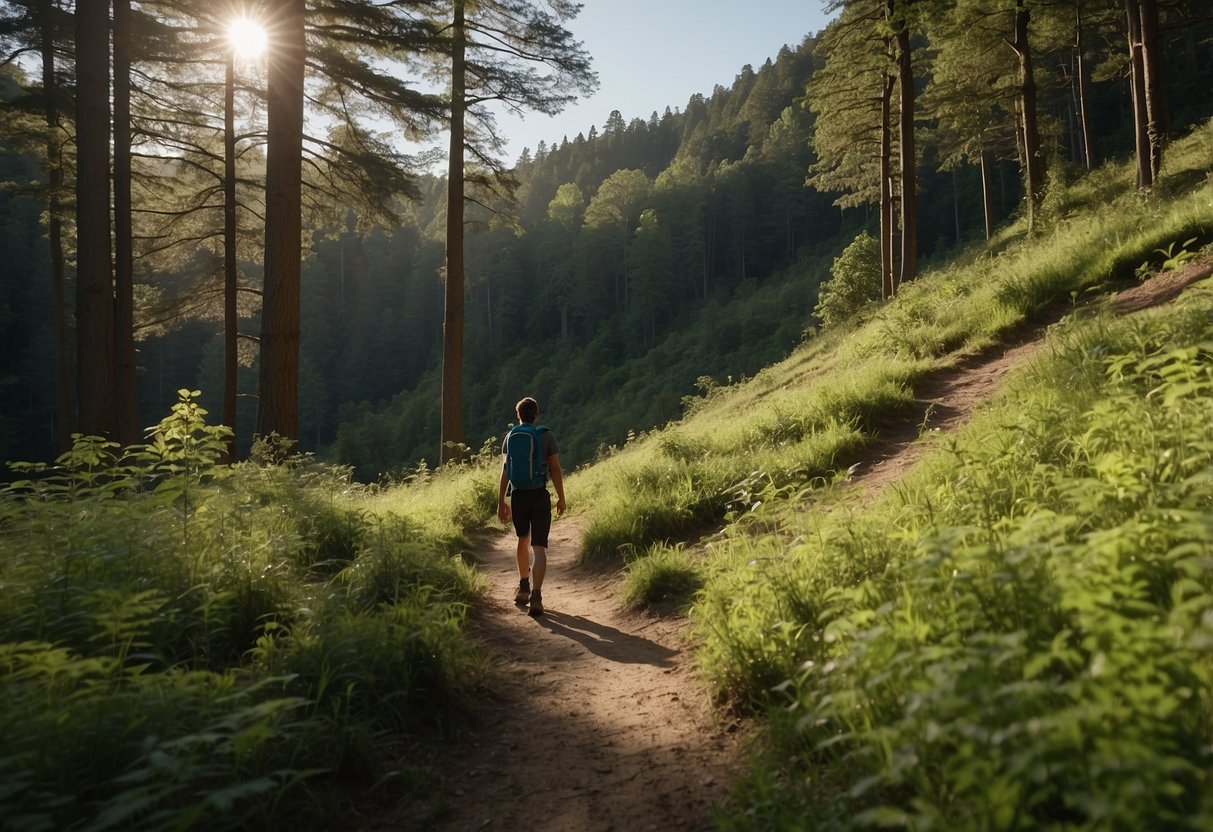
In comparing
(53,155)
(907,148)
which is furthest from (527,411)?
(907,148)

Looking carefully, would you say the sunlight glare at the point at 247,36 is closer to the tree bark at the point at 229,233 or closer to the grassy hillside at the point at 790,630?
the tree bark at the point at 229,233

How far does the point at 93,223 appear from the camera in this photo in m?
10.1

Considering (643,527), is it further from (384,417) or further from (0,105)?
(384,417)

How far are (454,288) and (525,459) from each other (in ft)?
30.2

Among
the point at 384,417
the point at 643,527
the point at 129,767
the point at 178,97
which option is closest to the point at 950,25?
the point at 643,527

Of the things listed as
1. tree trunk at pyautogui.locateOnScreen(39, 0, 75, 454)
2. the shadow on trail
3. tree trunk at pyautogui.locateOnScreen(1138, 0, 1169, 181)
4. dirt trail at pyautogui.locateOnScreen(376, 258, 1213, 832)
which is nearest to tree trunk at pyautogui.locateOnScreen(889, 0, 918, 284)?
tree trunk at pyautogui.locateOnScreen(1138, 0, 1169, 181)

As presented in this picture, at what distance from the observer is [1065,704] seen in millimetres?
2076

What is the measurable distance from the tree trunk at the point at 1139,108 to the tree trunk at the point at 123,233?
19.2 m

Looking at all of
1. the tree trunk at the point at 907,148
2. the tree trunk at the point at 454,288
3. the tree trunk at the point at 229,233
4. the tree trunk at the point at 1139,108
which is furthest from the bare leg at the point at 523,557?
the tree trunk at the point at 1139,108

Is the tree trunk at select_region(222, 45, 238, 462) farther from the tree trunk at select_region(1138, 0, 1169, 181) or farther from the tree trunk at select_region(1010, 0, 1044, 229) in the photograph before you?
the tree trunk at select_region(1138, 0, 1169, 181)

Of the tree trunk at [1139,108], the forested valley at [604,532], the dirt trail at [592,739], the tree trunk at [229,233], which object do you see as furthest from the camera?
the tree trunk at [1139,108]

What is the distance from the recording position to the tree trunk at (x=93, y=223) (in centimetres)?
977

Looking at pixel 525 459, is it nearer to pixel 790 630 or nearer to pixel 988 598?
pixel 790 630

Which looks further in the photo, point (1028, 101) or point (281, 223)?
point (1028, 101)
